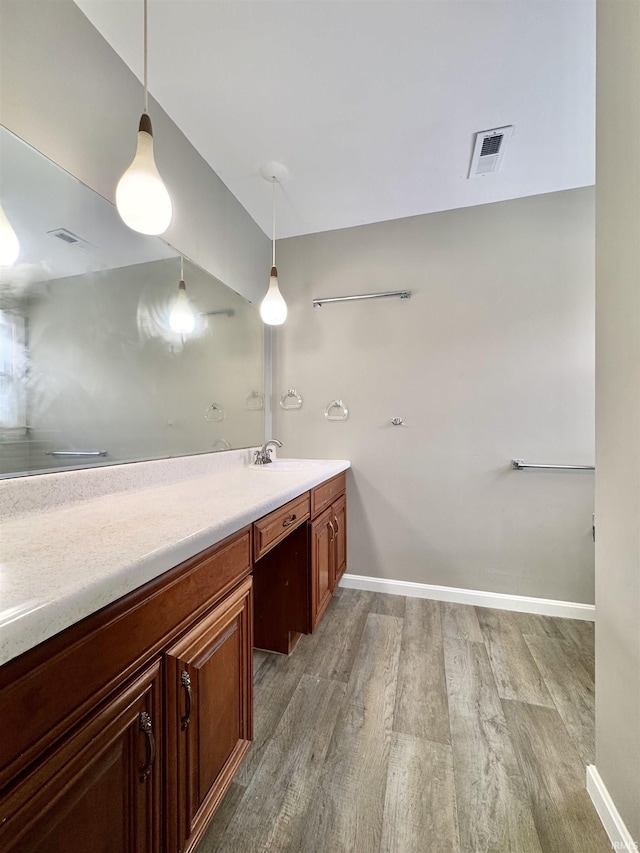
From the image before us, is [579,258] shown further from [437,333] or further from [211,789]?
[211,789]

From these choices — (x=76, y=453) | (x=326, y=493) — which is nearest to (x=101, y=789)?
(x=76, y=453)

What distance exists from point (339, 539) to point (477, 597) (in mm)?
931

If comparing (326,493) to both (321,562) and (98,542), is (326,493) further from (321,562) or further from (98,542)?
(98,542)

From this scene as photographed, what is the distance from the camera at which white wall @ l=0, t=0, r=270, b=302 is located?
36.7 inches

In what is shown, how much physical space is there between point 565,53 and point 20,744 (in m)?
2.38

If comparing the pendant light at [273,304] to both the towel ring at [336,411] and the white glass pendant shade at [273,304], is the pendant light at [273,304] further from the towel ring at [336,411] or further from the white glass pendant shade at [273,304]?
the towel ring at [336,411]

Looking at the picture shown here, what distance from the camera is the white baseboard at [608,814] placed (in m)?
0.82

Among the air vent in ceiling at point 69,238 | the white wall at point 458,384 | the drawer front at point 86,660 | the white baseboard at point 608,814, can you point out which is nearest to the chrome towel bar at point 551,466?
the white wall at point 458,384

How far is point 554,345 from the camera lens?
76.2 inches

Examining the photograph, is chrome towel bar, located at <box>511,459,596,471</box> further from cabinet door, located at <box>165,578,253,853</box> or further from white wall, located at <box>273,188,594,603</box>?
cabinet door, located at <box>165,578,253,853</box>

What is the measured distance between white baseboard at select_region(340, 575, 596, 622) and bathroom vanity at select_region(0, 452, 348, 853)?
1386 mm

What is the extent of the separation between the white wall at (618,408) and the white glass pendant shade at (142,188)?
1.28m

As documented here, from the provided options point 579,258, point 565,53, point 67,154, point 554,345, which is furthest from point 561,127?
point 67,154

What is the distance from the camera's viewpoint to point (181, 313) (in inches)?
61.3
